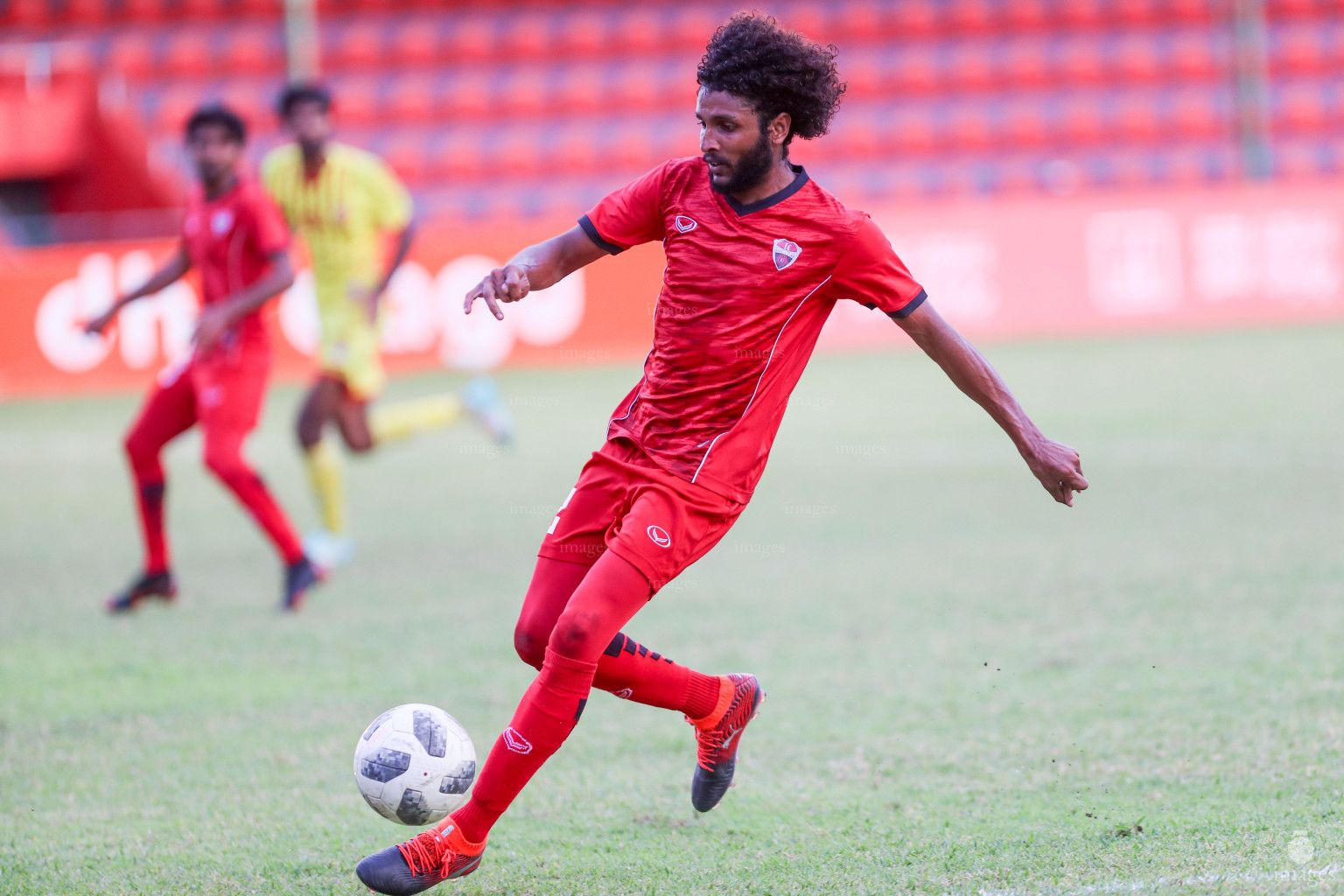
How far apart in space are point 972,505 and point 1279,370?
5.42 m

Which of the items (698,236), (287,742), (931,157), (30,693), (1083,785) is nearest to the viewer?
(698,236)

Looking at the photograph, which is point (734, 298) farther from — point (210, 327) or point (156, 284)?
point (156, 284)

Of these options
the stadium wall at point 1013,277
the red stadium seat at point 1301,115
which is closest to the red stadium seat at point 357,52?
the stadium wall at point 1013,277

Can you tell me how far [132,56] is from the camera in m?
21.3

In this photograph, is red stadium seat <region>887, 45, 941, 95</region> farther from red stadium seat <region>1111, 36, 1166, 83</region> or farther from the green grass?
the green grass

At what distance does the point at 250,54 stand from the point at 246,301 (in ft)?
53.5

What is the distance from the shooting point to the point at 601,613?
134 inches

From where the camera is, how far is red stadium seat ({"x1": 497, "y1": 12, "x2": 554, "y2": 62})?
22.0 meters

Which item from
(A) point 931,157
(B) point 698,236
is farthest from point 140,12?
(B) point 698,236

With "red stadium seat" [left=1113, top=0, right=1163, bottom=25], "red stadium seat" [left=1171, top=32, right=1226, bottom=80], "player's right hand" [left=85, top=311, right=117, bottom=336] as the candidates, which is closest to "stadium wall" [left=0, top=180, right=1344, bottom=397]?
"red stadium seat" [left=1171, top=32, right=1226, bottom=80]

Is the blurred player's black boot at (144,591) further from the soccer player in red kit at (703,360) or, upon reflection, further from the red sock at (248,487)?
the soccer player in red kit at (703,360)

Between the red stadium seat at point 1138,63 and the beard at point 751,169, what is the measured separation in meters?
19.3

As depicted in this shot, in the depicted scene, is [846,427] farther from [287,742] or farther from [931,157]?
[931,157]

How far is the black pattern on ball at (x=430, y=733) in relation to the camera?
3.60 meters
